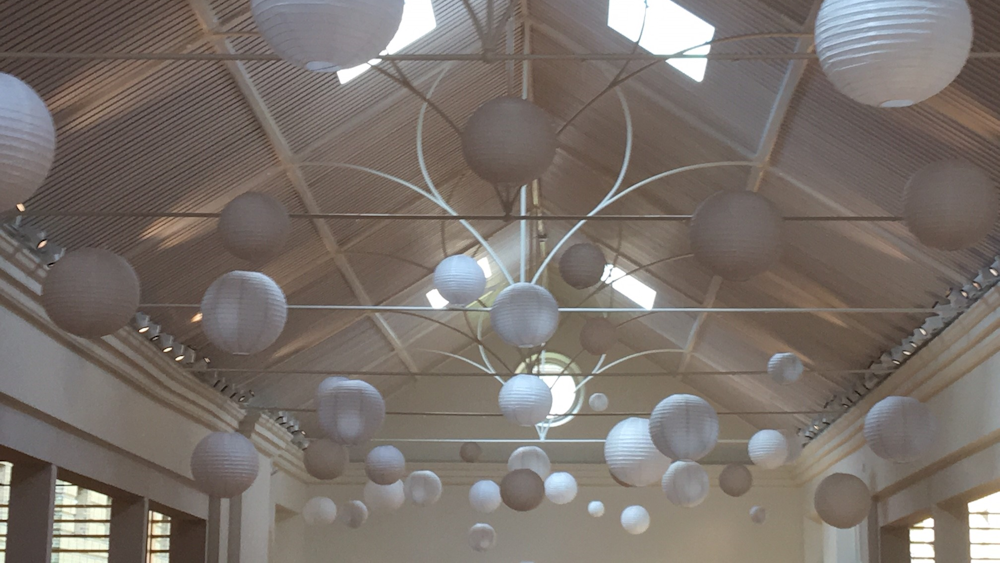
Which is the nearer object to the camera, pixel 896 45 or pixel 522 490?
pixel 896 45

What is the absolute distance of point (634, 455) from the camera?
9.45m

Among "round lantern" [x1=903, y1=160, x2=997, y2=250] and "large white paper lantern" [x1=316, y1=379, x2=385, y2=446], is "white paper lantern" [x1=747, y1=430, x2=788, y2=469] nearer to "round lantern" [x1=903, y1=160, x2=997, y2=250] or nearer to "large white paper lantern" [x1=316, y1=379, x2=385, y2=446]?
"large white paper lantern" [x1=316, y1=379, x2=385, y2=446]

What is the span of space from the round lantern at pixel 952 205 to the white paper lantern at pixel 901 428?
3307 millimetres

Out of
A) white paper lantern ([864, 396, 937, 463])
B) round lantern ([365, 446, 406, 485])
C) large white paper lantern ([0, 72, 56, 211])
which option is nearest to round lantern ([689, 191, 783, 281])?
large white paper lantern ([0, 72, 56, 211])

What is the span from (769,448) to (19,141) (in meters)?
9.45

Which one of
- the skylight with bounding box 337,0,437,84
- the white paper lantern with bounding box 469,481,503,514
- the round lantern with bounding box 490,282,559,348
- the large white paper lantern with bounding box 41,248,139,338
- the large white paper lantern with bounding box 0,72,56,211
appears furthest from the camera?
the white paper lantern with bounding box 469,481,503,514

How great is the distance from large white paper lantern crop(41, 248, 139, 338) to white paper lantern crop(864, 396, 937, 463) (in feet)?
18.4

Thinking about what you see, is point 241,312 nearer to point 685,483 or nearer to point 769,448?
point 685,483

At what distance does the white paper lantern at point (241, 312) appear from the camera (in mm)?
6805

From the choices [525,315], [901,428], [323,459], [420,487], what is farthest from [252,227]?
[420,487]

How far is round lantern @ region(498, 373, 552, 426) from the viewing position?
30.7 ft

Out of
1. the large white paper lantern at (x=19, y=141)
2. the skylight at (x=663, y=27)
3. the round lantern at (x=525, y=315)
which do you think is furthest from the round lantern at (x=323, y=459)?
the large white paper lantern at (x=19, y=141)

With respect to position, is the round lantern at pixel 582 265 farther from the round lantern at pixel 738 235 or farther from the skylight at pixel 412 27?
the round lantern at pixel 738 235

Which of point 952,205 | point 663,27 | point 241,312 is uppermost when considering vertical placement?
point 663,27
